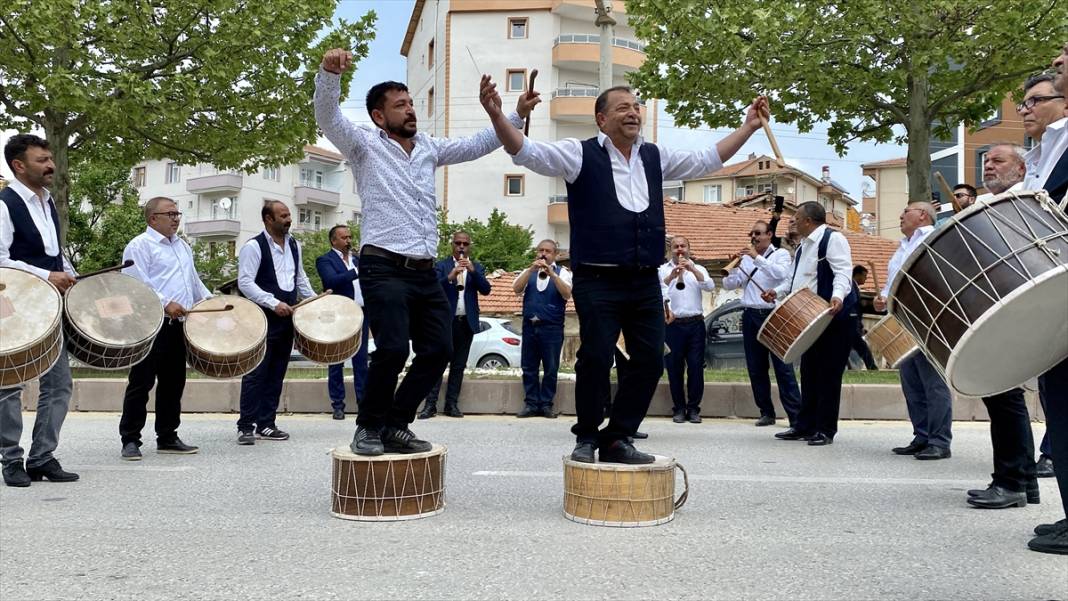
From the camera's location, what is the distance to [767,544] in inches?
163

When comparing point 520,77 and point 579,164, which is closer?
point 579,164

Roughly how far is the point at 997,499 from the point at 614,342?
88.7 inches

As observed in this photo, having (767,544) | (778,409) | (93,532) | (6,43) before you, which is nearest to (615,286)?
(767,544)

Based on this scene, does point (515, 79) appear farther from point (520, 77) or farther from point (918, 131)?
point (918, 131)

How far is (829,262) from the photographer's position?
796 cm

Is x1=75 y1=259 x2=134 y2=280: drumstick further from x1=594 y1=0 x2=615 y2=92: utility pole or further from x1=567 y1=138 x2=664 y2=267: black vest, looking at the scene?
x1=594 y1=0 x2=615 y2=92: utility pole

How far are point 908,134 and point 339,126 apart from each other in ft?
45.9

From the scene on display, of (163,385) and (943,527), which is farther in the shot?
(163,385)

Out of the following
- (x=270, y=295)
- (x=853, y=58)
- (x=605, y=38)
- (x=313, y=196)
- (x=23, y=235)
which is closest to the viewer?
(x=23, y=235)

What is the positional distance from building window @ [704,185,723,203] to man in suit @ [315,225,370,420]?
203 ft

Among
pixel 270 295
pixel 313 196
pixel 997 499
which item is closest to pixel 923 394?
pixel 997 499

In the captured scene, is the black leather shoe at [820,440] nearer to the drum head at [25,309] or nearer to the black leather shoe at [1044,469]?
the black leather shoe at [1044,469]

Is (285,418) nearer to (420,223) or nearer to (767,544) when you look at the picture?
(420,223)

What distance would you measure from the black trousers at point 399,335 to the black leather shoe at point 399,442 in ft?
0.17
